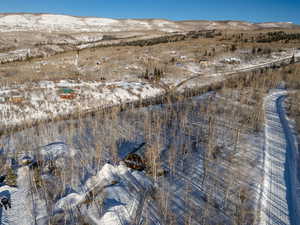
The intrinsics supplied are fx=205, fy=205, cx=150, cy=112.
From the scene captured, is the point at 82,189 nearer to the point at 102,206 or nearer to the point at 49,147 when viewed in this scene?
the point at 102,206

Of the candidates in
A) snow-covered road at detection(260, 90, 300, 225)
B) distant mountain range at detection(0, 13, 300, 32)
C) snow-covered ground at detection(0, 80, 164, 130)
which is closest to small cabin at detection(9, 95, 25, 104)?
snow-covered ground at detection(0, 80, 164, 130)

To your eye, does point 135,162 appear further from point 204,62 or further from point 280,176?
point 204,62

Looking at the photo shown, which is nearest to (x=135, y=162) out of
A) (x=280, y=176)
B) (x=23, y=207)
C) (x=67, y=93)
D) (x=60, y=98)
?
(x=23, y=207)

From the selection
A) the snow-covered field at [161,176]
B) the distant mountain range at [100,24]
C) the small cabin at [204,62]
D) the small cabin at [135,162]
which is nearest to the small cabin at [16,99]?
the snow-covered field at [161,176]

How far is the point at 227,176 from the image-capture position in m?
3.35

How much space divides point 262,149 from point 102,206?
3.21 meters

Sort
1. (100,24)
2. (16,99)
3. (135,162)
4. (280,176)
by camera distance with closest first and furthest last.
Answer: (280,176)
(135,162)
(16,99)
(100,24)

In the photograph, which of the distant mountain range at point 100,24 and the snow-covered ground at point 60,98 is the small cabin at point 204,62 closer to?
the snow-covered ground at point 60,98

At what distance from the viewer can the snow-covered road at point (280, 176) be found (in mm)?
2618

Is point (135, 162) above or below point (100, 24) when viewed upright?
below

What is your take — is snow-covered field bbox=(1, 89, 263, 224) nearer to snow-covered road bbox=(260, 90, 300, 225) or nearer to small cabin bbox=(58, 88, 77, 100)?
snow-covered road bbox=(260, 90, 300, 225)

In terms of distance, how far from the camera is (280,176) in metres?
3.29

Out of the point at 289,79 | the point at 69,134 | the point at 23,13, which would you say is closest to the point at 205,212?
the point at 69,134

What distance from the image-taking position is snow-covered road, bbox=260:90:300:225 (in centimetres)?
262
